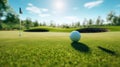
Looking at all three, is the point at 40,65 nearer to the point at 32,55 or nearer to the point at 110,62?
the point at 32,55

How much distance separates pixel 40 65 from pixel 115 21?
118618 mm

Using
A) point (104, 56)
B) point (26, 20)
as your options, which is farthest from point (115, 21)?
point (104, 56)

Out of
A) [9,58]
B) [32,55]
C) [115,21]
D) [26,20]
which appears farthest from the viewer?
[26,20]

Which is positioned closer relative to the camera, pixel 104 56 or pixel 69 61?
pixel 69 61

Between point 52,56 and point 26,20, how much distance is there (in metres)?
128

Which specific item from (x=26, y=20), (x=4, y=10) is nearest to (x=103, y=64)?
(x=4, y=10)

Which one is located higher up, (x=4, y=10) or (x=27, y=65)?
(x=4, y=10)

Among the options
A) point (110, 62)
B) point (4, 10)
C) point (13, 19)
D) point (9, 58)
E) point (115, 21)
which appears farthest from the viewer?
point (115, 21)

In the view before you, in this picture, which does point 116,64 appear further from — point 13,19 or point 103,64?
point 13,19

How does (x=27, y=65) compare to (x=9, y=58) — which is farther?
(x=9, y=58)

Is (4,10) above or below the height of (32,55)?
above

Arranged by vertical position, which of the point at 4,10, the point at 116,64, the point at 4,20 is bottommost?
the point at 116,64

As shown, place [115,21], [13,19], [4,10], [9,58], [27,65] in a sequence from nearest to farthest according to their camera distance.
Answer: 1. [27,65]
2. [9,58]
3. [4,10]
4. [13,19]
5. [115,21]

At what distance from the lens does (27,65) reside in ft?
21.4
